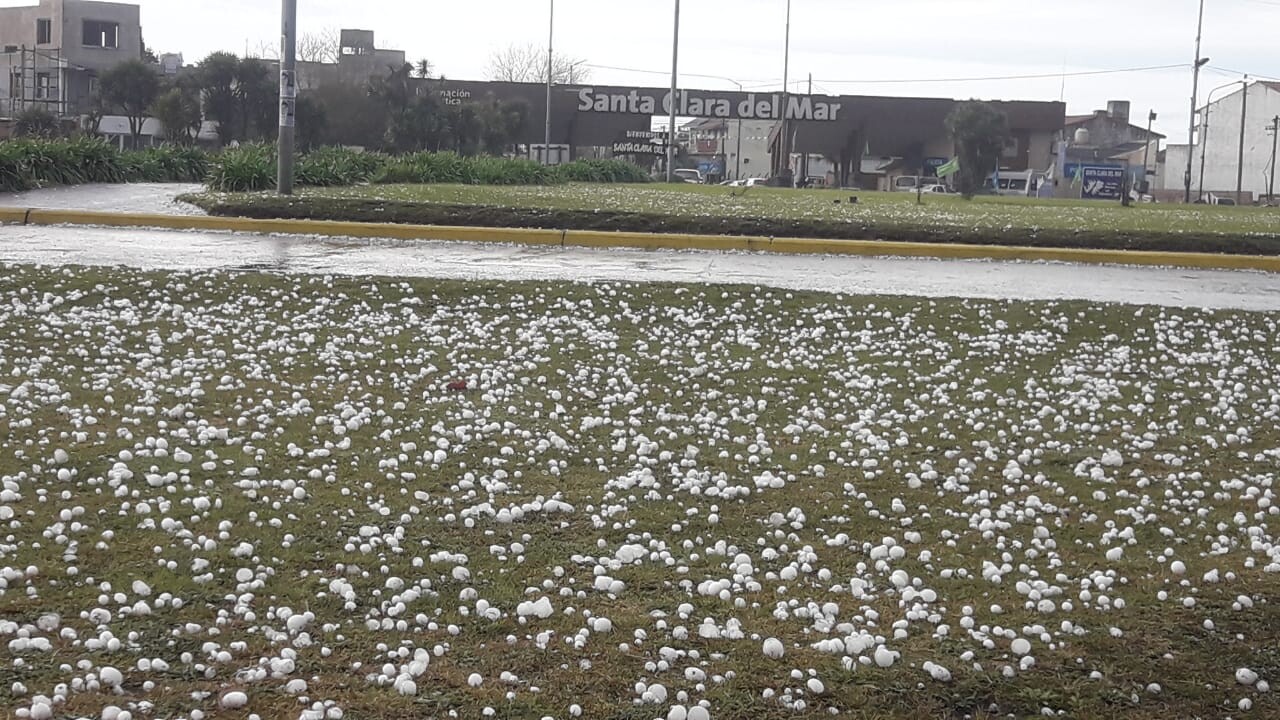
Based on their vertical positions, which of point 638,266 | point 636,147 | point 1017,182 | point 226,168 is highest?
point 636,147

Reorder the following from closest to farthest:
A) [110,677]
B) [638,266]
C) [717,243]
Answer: [110,677] → [638,266] → [717,243]

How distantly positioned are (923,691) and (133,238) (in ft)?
37.7

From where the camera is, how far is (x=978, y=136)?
54312 millimetres

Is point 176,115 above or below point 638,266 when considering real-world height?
above

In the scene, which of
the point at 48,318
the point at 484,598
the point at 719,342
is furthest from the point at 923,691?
the point at 48,318

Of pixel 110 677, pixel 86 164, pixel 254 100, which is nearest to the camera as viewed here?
pixel 110 677

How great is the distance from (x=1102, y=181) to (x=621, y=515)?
58.1 metres

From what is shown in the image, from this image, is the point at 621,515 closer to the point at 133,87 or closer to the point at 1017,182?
the point at 133,87

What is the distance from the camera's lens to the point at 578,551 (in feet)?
15.1

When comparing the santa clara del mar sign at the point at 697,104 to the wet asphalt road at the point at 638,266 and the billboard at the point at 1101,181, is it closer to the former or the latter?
the billboard at the point at 1101,181

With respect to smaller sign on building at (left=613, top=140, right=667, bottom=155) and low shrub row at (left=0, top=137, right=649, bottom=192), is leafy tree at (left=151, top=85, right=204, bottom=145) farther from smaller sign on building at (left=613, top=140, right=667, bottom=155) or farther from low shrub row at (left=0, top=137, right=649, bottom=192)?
smaller sign on building at (left=613, top=140, right=667, bottom=155)

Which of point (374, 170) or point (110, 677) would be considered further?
point (374, 170)

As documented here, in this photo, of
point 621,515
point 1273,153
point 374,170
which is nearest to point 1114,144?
point 1273,153

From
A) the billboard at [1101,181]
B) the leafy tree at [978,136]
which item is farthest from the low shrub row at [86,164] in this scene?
the billboard at [1101,181]
